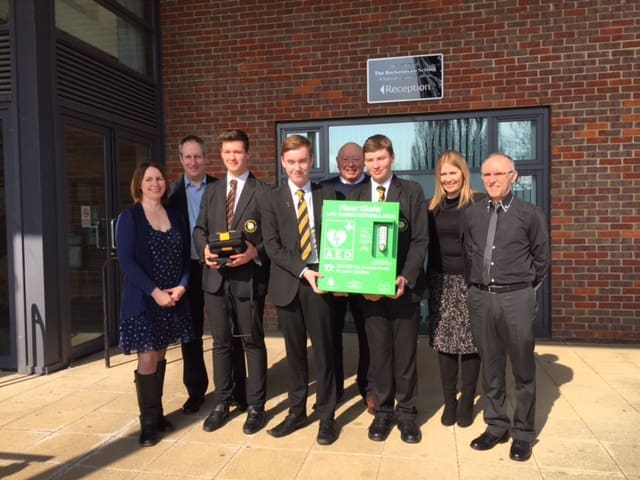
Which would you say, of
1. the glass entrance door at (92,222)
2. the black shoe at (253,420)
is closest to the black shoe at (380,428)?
the black shoe at (253,420)

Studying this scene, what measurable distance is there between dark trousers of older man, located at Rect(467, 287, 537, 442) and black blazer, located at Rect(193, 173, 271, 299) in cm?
135

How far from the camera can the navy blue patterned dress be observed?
3252 mm

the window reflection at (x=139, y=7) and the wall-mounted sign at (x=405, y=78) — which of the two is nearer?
the wall-mounted sign at (x=405, y=78)

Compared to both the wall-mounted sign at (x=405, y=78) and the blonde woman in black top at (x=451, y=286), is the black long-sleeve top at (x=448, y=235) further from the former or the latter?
the wall-mounted sign at (x=405, y=78)

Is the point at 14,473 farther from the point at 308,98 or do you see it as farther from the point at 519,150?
the point at 519,150

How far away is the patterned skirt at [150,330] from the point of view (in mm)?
3238

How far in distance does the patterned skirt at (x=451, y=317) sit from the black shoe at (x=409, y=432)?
0.50 metres

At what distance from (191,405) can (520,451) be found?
2208 mm

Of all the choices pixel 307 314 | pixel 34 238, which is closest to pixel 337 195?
pixel 307 314

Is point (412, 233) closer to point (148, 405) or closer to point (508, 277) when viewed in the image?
point (508, 277)

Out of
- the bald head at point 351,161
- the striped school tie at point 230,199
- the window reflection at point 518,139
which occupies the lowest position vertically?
the striped school tie at point 230,199

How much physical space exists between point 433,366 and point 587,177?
266cm

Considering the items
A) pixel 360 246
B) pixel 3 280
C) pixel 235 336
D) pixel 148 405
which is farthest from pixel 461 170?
pixel 3 280

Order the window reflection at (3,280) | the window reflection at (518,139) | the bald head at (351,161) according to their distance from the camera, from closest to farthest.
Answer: the bald head at (351,161) → the window reflection at (3,280) → the window reflection at (518,139)
